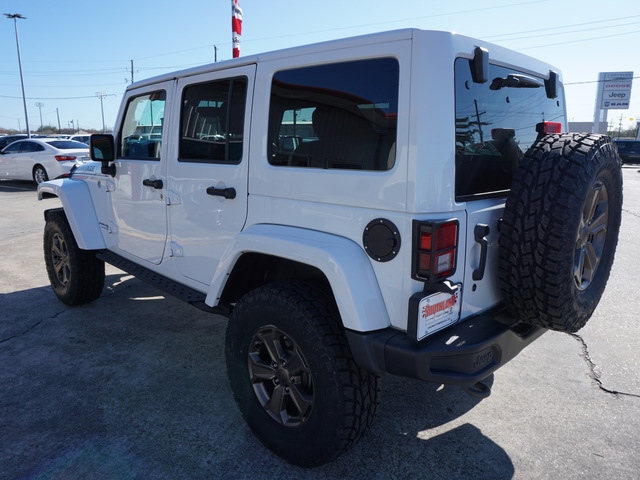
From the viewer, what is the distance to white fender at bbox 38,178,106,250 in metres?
4.09

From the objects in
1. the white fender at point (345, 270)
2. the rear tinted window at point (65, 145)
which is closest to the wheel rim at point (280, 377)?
the white fender at point (345, 270)

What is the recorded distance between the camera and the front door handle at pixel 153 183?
10.6 ft

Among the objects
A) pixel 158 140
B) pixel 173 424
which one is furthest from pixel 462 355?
pixel 158 140

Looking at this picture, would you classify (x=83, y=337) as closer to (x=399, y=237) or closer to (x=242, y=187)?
(x=242, y=187)

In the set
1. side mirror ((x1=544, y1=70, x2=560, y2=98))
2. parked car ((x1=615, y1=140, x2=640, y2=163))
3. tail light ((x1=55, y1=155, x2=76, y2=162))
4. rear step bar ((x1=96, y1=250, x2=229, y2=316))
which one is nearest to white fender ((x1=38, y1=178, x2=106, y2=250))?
rear step bar ((x1=96, y1=250, x2=229, y2=316))

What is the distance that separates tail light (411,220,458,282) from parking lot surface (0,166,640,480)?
1117 millimetres

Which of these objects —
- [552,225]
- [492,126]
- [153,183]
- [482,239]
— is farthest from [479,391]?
[153,183]

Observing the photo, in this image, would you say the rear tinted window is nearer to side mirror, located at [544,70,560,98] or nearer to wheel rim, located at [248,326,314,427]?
wheel rim, located at [248,326,314,427]

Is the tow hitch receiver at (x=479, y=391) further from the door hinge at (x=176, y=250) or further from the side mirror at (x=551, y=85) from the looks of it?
the door hinge at (x=176, y=250)

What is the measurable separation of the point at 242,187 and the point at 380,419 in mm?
1598

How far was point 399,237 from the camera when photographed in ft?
6.43

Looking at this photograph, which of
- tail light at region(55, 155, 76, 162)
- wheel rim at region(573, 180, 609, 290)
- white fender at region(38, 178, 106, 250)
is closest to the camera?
wheel rim at region(573, 180, 609, 290)

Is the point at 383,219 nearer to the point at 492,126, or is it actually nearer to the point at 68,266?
the point at 492,126

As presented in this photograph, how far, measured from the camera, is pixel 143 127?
3559mm
